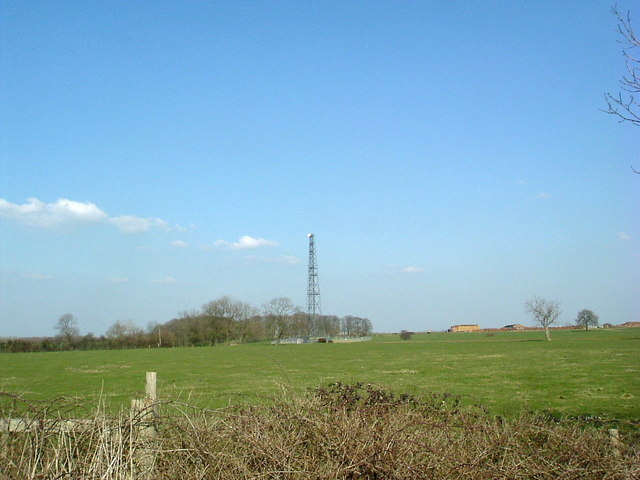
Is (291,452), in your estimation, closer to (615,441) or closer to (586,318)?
(615,441)

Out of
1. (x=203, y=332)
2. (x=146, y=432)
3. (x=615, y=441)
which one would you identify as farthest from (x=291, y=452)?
(x=203, y=332)

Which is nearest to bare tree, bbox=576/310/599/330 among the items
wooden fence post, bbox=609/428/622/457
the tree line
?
the tree line

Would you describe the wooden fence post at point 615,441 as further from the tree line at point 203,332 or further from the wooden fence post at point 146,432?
the tree line at point 203,332

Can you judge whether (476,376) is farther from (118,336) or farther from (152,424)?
(118,336)

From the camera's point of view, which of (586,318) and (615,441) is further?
(586,318)

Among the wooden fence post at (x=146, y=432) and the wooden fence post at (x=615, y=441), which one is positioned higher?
the wooden fence post at (x=146, y=432)

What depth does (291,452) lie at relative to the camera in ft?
15.0

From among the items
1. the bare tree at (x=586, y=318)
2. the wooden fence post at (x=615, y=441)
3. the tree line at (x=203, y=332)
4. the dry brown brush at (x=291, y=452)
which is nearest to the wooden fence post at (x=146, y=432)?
the dry brown brush at (x=291, y=452)

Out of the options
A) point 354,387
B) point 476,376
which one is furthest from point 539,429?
point 476,376

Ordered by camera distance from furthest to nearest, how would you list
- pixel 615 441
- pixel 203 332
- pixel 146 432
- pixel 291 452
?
pixel 203 332 < pixel 615 441 < pixel 146 432 < pixel 291 452

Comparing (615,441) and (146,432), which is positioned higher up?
(146,432)

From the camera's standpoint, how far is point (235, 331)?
118875 mm

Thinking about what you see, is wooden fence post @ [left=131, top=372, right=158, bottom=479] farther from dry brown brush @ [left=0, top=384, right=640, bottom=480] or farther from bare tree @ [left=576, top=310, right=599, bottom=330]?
bare tree @ [left=576, top=310, right=599, bottom=330]

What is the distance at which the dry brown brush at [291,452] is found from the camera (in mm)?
4363
